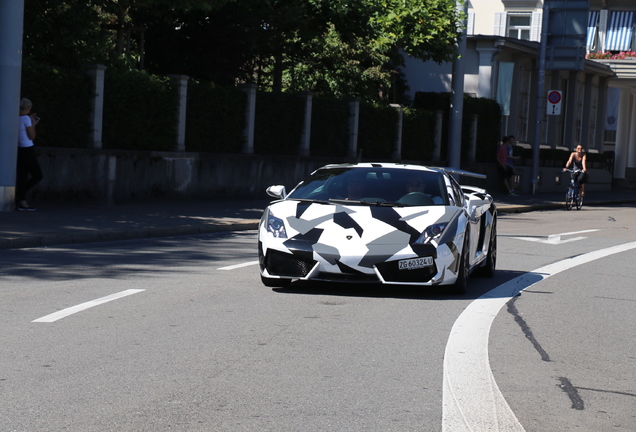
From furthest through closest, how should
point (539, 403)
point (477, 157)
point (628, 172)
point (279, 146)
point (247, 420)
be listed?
point (628, 172) < point (477, 157) < point (279, 146) < point (539, 403) < point (247, 420)

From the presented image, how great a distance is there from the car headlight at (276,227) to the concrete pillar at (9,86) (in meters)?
8.28

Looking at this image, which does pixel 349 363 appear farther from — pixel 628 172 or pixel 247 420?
pixel 628 172

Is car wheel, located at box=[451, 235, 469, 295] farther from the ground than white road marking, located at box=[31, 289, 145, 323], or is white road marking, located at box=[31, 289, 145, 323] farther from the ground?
car wheel, located at box=[451, 235, 469, 295]

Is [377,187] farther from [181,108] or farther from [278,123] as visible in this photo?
[278,123]

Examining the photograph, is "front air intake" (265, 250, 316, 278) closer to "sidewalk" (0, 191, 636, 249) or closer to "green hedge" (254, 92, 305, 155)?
"sidewalk" (0, 191, 636, 249)

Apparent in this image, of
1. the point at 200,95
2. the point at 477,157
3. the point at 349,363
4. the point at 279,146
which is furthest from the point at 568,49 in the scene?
the point at 349,363

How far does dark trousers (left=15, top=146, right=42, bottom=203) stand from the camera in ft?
58.8

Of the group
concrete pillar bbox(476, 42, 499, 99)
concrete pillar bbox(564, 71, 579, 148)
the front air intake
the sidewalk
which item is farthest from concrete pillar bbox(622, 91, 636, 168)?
the front air intake

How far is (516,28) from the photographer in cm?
4891

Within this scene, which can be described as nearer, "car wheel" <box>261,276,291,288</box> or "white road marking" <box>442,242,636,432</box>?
"white road marking" <box>442,242,636,432</box>

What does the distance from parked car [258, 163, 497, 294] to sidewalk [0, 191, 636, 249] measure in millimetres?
4876

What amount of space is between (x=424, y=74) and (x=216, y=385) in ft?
120

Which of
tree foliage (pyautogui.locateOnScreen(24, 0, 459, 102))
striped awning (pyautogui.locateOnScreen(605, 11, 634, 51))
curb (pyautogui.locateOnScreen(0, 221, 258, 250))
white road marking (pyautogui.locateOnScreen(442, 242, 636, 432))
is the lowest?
curb (pyautogui.locateOnScreen(0, 221, 258, 250))

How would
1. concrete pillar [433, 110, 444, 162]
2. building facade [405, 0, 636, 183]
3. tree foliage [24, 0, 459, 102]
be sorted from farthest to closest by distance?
building facade [405, 0, 636, 183] → concrete pillar [433, 110, 444, 162] → tree foliage [24, 0, 459, 102]
